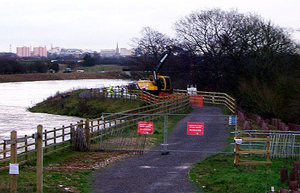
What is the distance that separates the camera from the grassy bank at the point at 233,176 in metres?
11.9

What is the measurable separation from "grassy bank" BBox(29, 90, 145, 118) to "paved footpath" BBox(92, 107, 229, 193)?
22.9 metres

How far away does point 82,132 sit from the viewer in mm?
19016

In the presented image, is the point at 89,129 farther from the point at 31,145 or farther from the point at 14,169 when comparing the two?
the point at 14,169

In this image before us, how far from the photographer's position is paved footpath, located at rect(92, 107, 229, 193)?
1240cm

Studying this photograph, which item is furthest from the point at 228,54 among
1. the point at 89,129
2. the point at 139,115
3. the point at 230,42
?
the point at 89,129

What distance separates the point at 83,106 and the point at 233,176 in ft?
120

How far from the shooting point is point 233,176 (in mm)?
13102

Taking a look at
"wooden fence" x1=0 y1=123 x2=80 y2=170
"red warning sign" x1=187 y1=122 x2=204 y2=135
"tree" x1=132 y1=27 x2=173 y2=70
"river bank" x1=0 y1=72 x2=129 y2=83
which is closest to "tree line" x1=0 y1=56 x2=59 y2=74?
"river bank" x1=0 y1=72 x2=129 y2=83

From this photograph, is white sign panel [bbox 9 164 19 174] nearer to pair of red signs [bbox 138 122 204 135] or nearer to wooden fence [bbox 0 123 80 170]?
wooden fence [bbox 0 123 80 170]

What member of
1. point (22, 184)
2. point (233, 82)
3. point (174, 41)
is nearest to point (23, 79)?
point (174, 41)

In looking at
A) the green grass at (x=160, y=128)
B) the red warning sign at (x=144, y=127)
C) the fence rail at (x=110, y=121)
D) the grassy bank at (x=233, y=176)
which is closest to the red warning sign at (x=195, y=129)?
the grassy bank at (x=233, y=176)

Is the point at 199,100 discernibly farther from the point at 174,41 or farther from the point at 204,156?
the point at 204,156

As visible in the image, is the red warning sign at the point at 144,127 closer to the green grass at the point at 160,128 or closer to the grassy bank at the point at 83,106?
the green grass at the point at 160,128

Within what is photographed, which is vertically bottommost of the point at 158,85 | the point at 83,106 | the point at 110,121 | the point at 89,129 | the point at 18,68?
the point at 83,106
